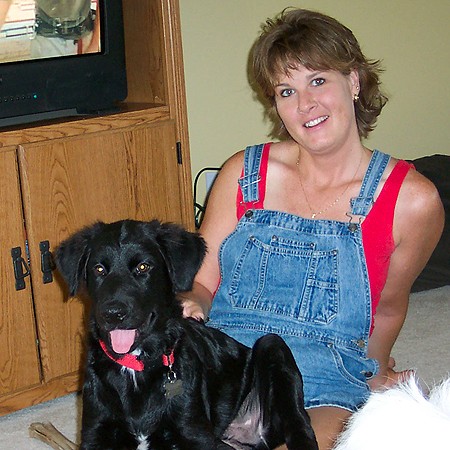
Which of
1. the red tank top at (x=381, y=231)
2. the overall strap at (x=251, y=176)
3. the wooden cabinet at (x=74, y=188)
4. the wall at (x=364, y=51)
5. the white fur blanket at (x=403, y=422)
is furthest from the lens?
the wall at (x=364, y=51)

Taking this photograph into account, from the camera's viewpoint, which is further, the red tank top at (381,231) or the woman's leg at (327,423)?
the red tank top at (381,231)

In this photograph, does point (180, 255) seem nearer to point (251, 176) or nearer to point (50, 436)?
point (251, 176)

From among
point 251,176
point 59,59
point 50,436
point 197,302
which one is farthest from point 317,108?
point 50,436

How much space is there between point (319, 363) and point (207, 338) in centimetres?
26

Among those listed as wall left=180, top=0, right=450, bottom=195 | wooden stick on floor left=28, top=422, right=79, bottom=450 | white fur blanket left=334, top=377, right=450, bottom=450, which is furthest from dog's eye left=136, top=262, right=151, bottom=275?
wall left=180, top=0, right=450, bottom=195

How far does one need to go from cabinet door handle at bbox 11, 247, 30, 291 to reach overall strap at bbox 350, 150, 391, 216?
3.46ft

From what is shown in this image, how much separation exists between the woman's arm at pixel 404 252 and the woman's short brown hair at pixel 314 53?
247mm

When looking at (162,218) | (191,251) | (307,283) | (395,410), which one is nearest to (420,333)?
(162,218)

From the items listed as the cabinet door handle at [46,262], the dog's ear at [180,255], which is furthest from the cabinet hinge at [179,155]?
the dog's ear at [180,255]

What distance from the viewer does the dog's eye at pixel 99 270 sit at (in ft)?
6.10

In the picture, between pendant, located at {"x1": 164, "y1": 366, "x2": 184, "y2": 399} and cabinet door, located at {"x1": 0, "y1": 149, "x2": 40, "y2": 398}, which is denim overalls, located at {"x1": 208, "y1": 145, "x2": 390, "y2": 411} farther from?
cabinet door, located at {"x1": 0, "y1": 149, "x2": 40, "y2": 398}

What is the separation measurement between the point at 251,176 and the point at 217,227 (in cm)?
16

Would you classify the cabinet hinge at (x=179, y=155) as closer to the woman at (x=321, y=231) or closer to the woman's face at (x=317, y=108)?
the woman at (x=321, y=231)

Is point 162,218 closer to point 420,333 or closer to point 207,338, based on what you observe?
point 207,338
